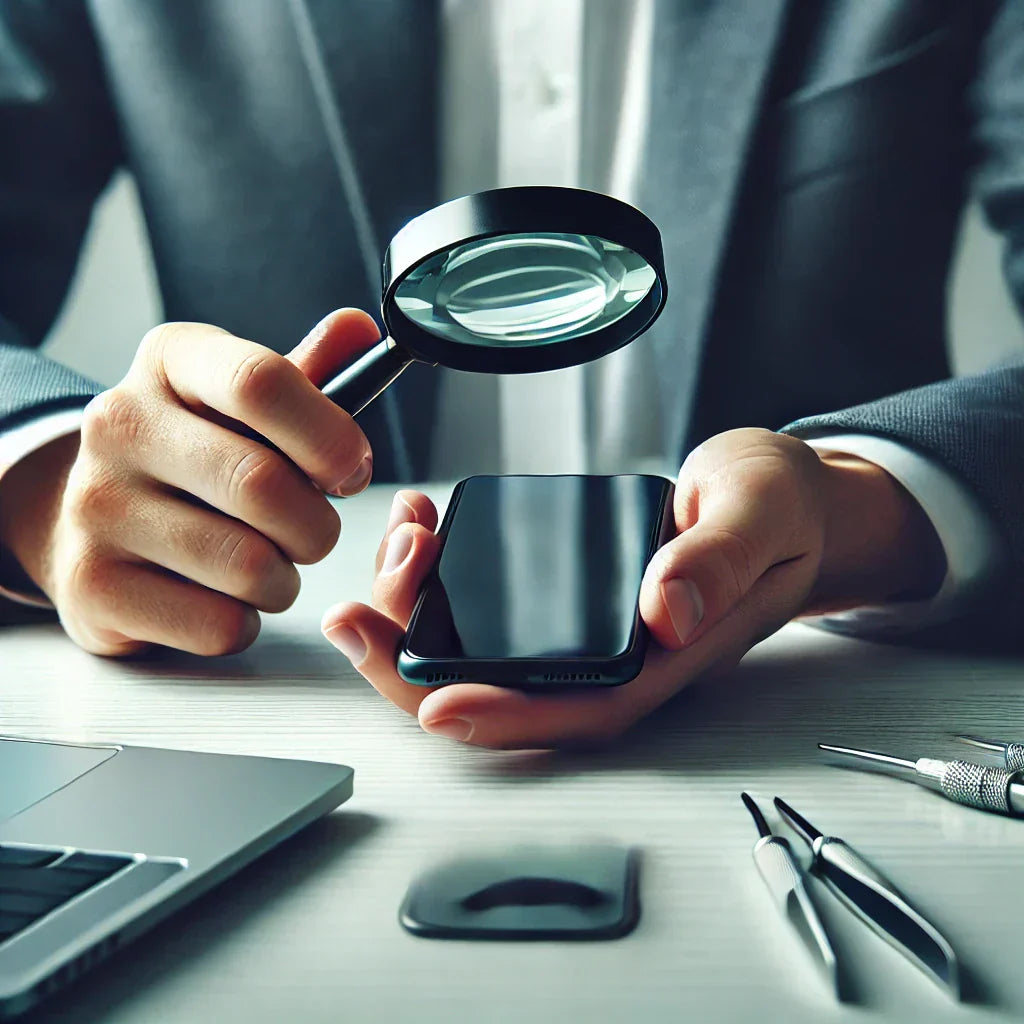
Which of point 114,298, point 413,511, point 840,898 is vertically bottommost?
point 840,898

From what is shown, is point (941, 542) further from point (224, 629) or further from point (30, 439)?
point (30, 439)

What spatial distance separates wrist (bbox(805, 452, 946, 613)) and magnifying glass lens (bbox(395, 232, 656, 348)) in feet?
0.56

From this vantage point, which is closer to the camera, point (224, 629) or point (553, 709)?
point (553, 709)

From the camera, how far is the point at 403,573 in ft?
1.36

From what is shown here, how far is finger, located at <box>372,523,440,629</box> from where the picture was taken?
1.36 ft

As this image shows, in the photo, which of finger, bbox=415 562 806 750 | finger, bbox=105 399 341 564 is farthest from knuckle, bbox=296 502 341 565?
finger, bbox=415 562 806 750

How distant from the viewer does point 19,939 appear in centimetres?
21

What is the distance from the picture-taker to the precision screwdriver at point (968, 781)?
30 cm

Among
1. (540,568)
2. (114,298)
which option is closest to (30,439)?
(540,568)

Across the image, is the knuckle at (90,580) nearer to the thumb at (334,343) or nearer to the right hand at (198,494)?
the right hand at (198,494)

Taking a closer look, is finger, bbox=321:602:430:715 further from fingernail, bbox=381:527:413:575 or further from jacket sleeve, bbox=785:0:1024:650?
jacket sleeve, bbox=785:0:1024:650

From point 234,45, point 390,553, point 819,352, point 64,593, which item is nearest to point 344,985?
point 390,553

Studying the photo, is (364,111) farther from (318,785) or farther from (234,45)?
(318,785)

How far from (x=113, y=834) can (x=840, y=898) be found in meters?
0.20
